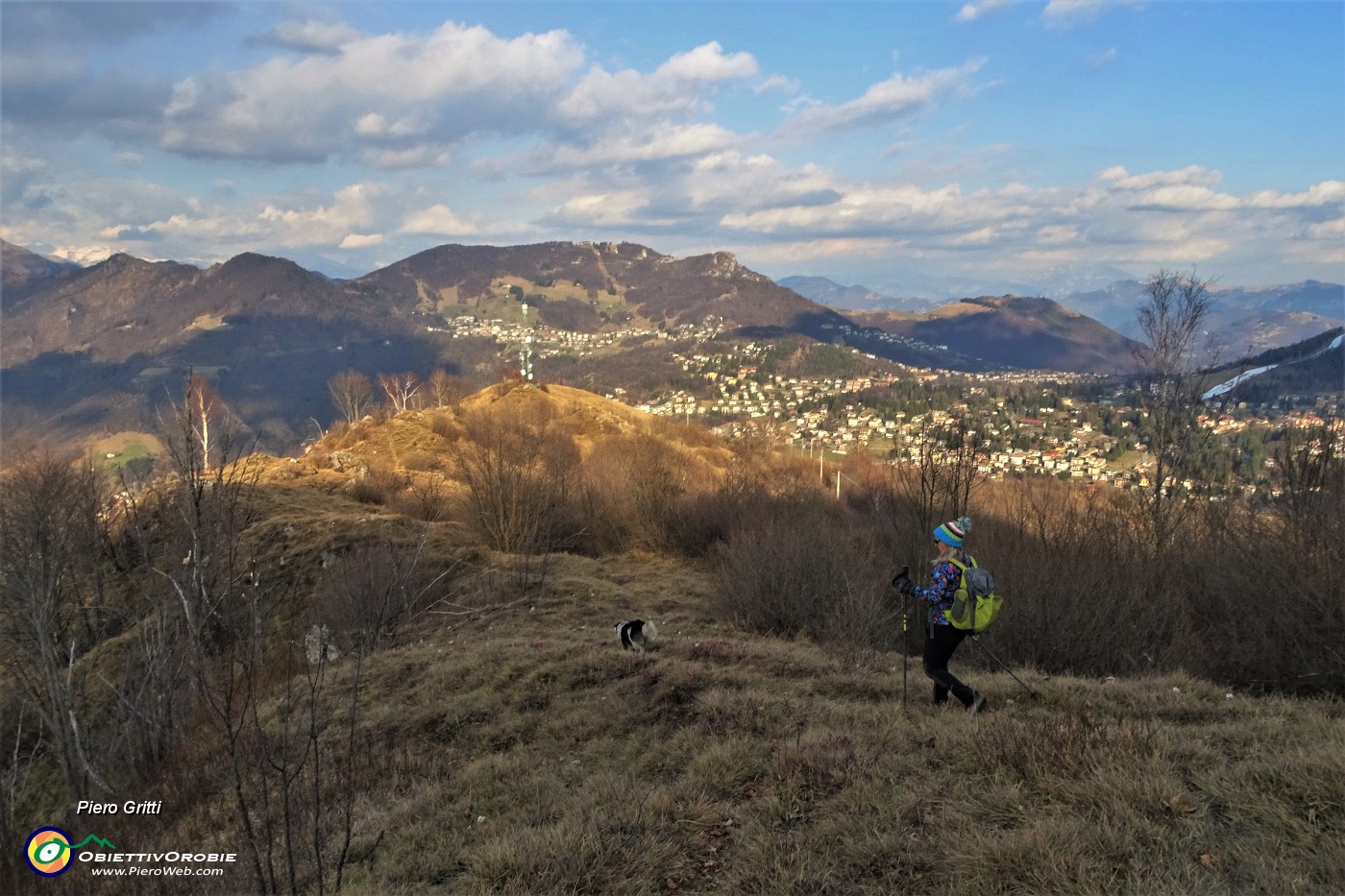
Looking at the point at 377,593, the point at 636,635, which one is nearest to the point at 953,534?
the point at 636,635

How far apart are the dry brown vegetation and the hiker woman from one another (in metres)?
0.44

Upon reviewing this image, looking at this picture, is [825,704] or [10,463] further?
[10,463]

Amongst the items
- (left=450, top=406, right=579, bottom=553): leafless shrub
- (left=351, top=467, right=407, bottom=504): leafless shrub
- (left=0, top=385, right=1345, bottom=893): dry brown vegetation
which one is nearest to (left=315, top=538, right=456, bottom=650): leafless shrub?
(left=0, top=385, right=1345, bottom=893): dry brown vegetation

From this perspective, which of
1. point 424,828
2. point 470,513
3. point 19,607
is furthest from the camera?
point 470,513

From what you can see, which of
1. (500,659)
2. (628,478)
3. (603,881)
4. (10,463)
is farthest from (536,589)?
(10,463)

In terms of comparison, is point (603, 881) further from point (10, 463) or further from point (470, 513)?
point (10, 463)

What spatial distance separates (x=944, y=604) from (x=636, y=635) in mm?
5627

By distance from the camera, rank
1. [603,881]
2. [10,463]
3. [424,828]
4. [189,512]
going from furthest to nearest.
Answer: [10,463], [189,512], [424,828], [603,881]

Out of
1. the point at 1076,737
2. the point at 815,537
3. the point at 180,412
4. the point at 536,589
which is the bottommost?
the point at 536,589

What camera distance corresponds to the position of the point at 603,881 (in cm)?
425

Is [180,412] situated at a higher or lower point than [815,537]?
higher

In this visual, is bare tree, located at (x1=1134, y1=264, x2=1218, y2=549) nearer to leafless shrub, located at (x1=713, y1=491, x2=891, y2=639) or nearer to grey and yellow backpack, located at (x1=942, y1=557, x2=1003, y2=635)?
leafless shrub, located at (x1=713, y1=491, x2=891, y2=639)

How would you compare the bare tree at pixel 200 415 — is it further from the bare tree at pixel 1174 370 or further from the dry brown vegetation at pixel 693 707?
the bare tree at pixel 1174 370

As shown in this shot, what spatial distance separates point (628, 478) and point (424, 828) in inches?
841
